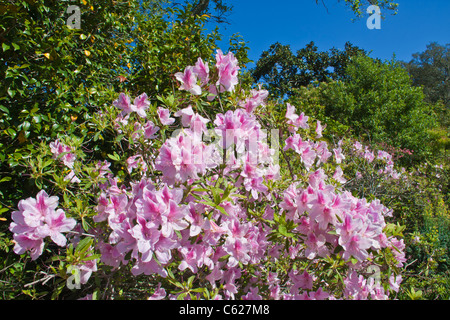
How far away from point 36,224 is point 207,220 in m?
0.70

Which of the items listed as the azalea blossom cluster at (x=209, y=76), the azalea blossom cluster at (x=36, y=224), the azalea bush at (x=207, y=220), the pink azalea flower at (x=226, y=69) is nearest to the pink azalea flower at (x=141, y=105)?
the azalea bush at (x=207, y=220)

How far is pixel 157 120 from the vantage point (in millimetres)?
1736

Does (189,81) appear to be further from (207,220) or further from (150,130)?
(207,220)

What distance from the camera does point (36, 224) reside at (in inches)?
44.9

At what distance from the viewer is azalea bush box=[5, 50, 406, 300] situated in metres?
1.16

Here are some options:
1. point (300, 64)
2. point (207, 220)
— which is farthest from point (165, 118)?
point (300, 64)

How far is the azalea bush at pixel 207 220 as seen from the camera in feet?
3.80

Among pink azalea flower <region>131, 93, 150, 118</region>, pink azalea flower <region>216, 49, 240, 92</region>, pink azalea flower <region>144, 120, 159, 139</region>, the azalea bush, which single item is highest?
pink azalea flower <region>216, 49, 240, 92</region>

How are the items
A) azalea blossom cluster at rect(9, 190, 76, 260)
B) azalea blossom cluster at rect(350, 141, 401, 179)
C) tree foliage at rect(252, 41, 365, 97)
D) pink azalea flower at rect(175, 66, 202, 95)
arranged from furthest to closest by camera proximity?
tree foliage at rect(252, 41, 365, 97), azalea blossom cluster at rect(350, 141, 401, 179), pink azalea flower at rect(175, 66, 202, 95), azalea blossom cluster at rect(9, 190, 76, 260)

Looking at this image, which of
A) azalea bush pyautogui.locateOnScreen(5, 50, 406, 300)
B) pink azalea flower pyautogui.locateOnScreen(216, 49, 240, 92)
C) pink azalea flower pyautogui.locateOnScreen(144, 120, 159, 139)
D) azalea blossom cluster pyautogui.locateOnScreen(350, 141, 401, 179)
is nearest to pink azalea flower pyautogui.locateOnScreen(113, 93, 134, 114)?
azalea bush pyautogui.locateOnScreen(5, 50, 406, 300)

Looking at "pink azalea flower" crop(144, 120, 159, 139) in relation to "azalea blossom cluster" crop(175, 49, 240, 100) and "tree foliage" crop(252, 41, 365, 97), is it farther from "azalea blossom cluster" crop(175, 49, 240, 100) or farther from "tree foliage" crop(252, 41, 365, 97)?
"tree foliage" crop(252, 41, 365, 97)

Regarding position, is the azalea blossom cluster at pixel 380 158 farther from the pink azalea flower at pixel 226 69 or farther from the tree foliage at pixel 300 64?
the tree foliage at pixel 300 64

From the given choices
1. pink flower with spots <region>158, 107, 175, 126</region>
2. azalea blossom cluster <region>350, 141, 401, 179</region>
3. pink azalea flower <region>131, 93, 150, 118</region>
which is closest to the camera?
pink flower with spots <region>158, 107, 175, 126</region>
